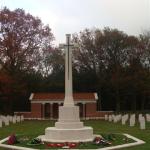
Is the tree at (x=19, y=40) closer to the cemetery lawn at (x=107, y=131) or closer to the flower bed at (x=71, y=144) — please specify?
the cemetery lawn at (x=107, y=131)

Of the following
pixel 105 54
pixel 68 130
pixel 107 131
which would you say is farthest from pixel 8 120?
pixel 105 54

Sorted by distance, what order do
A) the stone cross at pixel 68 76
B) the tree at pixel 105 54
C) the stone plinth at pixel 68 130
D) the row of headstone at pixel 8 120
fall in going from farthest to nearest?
1. the tree at pixel 105 54
2. the row of headstone at pixel 8 120
3. the stone cross at pixel 68 76
4. the stone plinth at pixel 68 130

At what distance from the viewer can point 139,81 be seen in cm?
5828

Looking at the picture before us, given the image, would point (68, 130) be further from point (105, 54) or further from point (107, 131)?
point (105, 54)

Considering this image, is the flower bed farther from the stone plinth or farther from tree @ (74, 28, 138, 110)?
tree @ (74, 28, 138, 110)

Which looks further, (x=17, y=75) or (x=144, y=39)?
(x=144, y=39)

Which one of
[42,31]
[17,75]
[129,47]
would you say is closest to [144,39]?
[129,47]

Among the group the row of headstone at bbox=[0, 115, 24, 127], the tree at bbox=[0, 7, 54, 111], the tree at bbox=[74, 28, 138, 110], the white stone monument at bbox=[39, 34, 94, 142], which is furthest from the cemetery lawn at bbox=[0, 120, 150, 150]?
the tree at bbox=[74, 28, 138, 110]

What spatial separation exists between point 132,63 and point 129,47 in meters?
2.09

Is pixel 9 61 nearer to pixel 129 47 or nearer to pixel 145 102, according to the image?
pixel 129 47

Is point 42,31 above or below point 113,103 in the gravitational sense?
above

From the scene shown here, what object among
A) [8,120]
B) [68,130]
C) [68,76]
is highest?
[68,76]

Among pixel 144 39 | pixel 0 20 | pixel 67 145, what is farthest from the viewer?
pixel 144 39

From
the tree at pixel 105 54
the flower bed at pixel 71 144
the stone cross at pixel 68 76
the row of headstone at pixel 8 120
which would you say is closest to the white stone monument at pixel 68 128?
the stone cross at pixel 68 76
